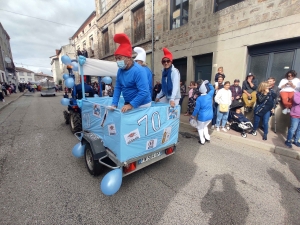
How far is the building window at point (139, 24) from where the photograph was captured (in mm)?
10197

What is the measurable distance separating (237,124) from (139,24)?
9790 millimetres

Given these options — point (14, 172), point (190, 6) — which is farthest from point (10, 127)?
point (190, 6)

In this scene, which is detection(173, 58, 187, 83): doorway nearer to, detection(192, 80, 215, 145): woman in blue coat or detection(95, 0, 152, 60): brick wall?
detection(95, 0, 152, 60): brick wall

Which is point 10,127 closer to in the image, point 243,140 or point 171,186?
point 171,186

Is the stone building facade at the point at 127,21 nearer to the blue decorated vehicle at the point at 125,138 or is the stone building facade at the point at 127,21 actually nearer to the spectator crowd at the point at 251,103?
the spectator crowd at the point at 251,103

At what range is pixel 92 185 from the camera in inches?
96.0

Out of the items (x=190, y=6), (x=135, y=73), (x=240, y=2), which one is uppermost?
(x=190, y=6)

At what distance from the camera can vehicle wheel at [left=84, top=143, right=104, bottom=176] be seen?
2.50 metres

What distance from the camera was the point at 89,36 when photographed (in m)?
18.9

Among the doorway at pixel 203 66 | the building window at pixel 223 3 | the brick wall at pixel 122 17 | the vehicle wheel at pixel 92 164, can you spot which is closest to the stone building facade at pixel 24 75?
the brick wall at pixel 122 17

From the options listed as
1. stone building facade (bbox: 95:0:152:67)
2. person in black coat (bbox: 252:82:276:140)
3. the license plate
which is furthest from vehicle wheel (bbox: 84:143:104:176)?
stone building facade (bbox: 95:0:152:67)

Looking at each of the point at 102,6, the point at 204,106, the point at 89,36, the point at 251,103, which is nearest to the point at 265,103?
the point at 251,103

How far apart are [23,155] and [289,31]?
838cm

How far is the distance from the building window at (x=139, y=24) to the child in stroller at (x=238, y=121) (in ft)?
27.2
